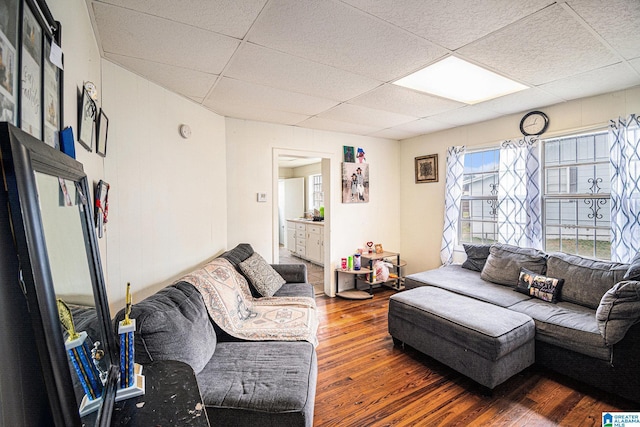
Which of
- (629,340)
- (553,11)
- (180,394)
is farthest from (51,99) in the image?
(629,340)

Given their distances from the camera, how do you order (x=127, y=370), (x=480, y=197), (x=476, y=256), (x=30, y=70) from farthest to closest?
(x=480, y=197) → (x=476, y=256) → (x=127, y=370) → (x=30, y=70)

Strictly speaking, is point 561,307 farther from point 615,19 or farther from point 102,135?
point 102,135

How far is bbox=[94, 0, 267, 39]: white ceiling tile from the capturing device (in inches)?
55.6

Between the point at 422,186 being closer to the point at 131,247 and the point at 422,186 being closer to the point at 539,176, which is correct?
the point at 539,176

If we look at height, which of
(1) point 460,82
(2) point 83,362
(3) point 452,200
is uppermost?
(1) point 460,82

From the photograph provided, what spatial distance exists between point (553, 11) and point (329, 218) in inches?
124

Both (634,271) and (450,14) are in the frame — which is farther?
(634,271)

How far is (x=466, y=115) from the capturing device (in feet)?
11.3

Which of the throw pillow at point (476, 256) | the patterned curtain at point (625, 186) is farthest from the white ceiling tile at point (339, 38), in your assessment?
the throw pillow at point (476, 256)

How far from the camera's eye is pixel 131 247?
2.14m

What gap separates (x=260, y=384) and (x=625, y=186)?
3.46m

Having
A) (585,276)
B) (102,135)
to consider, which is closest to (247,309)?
(102,135)

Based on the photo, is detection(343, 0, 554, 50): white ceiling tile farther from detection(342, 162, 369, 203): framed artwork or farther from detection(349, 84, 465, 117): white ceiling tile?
detection(342, 162, 369, 203): framed artwork

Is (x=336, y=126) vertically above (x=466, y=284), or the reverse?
(x=336, y=126)
